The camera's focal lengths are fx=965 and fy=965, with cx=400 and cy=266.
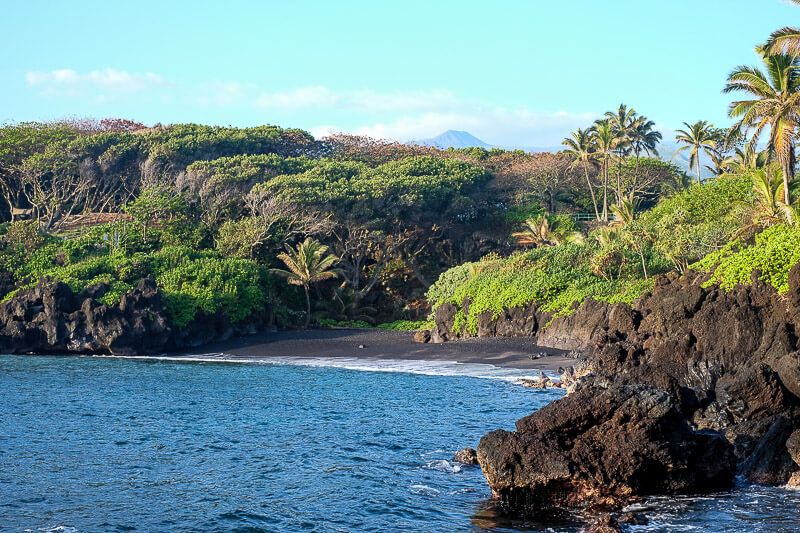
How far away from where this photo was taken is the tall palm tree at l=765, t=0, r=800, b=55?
35.2 m

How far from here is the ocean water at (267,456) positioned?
16609mm

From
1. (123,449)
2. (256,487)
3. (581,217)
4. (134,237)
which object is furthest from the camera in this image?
(581,217)

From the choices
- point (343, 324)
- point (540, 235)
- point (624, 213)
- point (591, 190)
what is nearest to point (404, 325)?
point (343, 324)

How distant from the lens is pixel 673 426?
17.8 meters

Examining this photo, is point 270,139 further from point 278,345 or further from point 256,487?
point 256,487

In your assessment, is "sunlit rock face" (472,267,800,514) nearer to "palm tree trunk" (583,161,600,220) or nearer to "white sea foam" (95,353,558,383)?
"white sea foam" (95,353,558,383)

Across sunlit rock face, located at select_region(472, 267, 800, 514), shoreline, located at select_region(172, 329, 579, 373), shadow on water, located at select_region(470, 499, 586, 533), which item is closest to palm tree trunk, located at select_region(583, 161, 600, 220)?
shoreline, located at select_region(172, 329, 579, 373)

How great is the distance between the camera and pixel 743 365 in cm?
2609

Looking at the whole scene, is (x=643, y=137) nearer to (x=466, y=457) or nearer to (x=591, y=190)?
(x=591, y=190)

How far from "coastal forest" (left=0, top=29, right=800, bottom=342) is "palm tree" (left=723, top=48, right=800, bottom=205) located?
0.08 metres

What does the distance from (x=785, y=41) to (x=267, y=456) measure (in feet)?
82.7

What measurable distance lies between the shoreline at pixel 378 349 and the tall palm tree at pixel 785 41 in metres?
13.9

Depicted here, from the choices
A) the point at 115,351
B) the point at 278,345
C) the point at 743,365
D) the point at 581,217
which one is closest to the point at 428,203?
the point at 581,217

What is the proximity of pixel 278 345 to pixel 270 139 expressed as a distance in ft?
83.5
